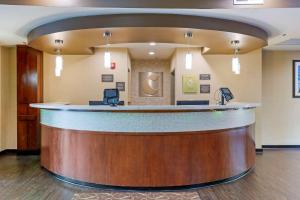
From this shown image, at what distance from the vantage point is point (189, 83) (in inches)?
261

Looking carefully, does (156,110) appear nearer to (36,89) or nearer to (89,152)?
(89,152)

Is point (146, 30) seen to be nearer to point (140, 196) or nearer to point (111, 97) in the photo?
point (111, 97)

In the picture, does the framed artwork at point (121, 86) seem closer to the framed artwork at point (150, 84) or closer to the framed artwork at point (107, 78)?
the framed artwork at point (107, 78)

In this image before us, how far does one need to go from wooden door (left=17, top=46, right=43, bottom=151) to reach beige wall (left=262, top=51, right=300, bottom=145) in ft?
17.8

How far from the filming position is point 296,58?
7102 mm

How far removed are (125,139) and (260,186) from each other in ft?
6.92

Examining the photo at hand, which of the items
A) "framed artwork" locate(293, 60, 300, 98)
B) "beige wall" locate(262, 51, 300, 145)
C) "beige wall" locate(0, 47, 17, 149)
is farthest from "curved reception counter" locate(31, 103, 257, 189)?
"framed artwork" locate(293, 60, 300, 98)

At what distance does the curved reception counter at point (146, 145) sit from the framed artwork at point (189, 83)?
2.32m

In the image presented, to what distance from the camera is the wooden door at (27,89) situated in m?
6.29

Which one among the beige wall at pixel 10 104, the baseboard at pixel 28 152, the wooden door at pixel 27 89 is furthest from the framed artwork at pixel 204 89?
the beige wall at pixel 10 104

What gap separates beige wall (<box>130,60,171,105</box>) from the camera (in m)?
8.56

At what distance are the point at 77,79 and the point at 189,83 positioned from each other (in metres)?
2.59

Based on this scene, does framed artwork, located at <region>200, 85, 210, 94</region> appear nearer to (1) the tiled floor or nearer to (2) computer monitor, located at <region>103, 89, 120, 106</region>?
(2) computer monitor, located at <region>103, 89, 120, 106</region>

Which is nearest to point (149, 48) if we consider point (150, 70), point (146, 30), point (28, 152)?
point (150, 70)
